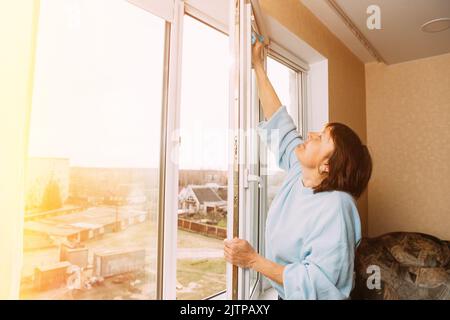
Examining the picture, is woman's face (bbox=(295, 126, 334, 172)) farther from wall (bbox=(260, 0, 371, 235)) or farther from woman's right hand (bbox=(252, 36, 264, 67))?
wall (bbox=(260, 0, 371, 235))

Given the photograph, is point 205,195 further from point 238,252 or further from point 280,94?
point 280,94

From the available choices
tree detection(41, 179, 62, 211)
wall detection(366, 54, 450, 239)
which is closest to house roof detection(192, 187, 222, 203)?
tree detection(41, 179, 62, 211)

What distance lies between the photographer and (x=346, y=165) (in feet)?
3.65

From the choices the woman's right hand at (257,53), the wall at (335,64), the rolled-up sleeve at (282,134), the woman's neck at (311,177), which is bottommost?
the woman's neck at (311,177)

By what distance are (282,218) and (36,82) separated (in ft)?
3.23

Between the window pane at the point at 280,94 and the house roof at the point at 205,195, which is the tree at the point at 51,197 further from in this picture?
the window pane at the point at 280,94

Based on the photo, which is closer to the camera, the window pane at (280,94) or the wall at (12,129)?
the wall at (12,129)

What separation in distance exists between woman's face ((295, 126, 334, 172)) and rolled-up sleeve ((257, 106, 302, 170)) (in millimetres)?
Answer: 134

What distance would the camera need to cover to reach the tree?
35.0 inches

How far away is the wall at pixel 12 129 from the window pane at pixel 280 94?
3.40 ft

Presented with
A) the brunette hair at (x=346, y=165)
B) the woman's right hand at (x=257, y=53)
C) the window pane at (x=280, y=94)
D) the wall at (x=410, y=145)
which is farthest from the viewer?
the wall at (x=410, y=145)

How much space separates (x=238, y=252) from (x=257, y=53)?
838 millimetres

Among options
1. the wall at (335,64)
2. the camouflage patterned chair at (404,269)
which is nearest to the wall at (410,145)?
the wall at (335,64)

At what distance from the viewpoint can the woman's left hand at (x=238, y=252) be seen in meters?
0.98
